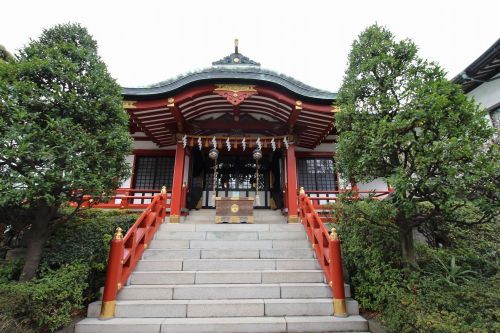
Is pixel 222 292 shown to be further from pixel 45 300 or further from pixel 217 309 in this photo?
pixel 45 300

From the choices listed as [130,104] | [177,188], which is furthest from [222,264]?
[130,104]

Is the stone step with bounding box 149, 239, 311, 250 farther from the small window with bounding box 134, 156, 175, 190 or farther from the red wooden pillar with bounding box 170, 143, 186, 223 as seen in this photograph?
the small window with bounding box 134, 156, 175, 190

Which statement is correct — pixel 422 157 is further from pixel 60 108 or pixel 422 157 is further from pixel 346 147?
pixel 60 108

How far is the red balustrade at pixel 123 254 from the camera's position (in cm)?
457

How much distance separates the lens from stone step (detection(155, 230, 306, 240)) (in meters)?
6.91

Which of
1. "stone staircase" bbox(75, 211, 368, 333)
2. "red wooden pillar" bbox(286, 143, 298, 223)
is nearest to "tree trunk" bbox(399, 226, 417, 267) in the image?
"stone staircase" bbox(75, 211, 368, 333)

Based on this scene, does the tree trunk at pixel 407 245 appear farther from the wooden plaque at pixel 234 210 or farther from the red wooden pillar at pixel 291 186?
the wooden plaque at pixel 234 210

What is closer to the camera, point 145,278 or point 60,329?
point 60,329

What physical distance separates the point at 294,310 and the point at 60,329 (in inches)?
152

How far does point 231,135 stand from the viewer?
10562mm

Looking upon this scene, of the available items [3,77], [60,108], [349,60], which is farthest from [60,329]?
[349,60]

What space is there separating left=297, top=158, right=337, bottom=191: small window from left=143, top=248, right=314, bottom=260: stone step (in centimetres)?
560

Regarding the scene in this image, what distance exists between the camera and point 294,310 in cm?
454

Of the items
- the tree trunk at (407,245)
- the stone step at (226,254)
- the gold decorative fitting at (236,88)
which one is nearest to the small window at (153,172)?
the gold decorative fitting at (236,88)
